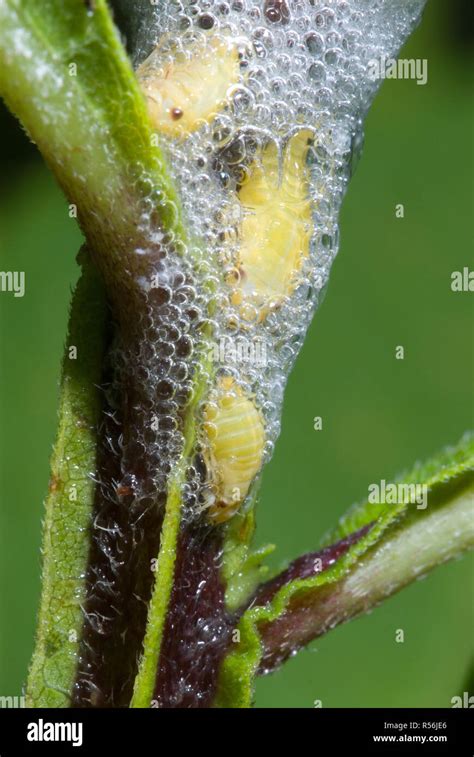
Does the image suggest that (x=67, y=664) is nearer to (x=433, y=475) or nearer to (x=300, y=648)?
(x=300, y=648)

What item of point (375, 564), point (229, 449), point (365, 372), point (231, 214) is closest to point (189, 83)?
point (231, 214)

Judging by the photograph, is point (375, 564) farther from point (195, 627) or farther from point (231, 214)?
point (231, 214)

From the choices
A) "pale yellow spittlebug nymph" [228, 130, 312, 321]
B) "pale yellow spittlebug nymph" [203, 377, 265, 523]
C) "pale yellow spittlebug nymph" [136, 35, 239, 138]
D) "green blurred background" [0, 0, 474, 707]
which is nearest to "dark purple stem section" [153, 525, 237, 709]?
"pale yellow spittlebug nymph" [203, 377, 265, 523]

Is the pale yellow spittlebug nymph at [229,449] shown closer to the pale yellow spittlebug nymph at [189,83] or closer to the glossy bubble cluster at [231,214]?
the glossy bubble cluster at [231,214]

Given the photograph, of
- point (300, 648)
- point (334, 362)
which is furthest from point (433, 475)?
point (334, 362)

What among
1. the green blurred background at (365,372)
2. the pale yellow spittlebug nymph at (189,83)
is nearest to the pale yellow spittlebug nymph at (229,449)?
the pale yellow spittlebug nymph at (189,83)

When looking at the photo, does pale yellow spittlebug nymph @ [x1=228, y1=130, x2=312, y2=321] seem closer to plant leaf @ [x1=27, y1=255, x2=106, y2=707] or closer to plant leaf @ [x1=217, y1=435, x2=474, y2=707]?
plant leaf @ [x1=27, y1=255, x2=106, y2=707]
